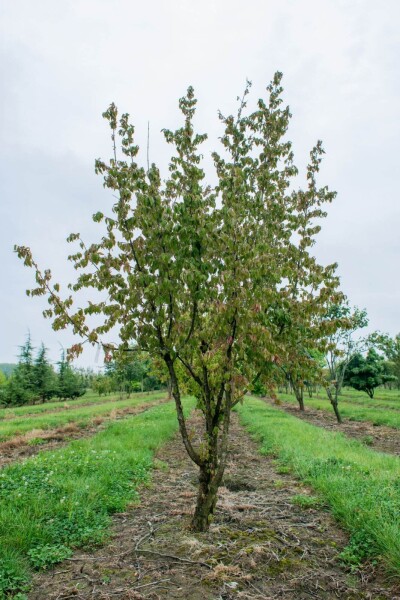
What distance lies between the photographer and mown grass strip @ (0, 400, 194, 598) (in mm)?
5158

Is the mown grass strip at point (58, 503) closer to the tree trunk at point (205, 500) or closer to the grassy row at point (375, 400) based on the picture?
the tree trunk at point (205, 500)

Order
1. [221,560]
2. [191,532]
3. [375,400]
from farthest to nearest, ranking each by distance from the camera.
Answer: [375,400] < [191,532] < [221,560]

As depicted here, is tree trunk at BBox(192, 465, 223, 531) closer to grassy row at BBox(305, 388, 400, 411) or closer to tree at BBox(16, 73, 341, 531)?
tree at BBox(16, 73, 341, 531)

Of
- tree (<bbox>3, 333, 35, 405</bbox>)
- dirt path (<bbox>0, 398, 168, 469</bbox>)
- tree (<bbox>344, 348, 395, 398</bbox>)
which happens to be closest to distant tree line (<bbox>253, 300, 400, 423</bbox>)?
tree (<bbox>344, 348, 395, 398</bbox>)

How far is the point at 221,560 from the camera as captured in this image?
16.9 feet

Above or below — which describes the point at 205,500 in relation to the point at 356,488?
above

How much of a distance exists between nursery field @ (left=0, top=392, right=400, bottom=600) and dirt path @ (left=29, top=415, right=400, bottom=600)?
0.02 meters

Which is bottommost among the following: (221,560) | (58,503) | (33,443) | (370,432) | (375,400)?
(375,400)

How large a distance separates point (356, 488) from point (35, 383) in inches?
2542

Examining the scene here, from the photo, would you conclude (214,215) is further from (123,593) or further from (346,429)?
(346,429)

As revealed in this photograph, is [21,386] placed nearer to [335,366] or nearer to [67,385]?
[67,385]

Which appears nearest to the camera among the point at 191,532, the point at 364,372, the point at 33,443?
the point at 191,532

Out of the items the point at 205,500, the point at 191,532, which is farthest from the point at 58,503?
the point at 205,500

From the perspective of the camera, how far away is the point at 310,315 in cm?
625
